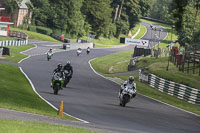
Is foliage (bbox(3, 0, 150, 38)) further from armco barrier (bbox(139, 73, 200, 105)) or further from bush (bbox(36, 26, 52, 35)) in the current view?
armco barrier (bbox(139, 73, 200, 105))

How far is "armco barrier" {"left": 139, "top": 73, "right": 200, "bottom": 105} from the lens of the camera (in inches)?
1366

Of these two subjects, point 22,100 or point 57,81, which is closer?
point 22,100

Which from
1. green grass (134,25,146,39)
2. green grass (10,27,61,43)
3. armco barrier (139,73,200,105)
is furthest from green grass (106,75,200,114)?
green grass (134,25,146,39)

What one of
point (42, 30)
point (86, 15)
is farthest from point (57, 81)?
point (86, 15)

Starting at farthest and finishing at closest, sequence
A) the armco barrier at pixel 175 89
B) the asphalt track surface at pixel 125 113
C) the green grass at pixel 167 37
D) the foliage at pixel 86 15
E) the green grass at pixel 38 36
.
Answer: the green grass at pixel 167 37
the foliage at pixel 86 15
the green grass at pixel 38 36
the armco barrier at pixel 175 89
the asphalt track surface at pixel 125 113

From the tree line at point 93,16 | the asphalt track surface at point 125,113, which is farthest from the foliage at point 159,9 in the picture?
the asphalt track surface at point 125,113

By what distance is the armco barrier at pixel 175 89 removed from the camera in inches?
1366

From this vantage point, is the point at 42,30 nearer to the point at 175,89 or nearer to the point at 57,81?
the point at 175,89

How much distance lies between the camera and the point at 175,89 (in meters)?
38.2

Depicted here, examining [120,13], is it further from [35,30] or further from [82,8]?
[35,30]

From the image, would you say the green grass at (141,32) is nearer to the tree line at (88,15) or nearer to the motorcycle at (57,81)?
the tree line at (88,15)

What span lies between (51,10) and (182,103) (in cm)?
8060

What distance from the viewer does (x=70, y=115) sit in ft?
67.4

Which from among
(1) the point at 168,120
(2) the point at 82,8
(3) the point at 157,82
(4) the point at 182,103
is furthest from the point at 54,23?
(1) the point at 168,120
